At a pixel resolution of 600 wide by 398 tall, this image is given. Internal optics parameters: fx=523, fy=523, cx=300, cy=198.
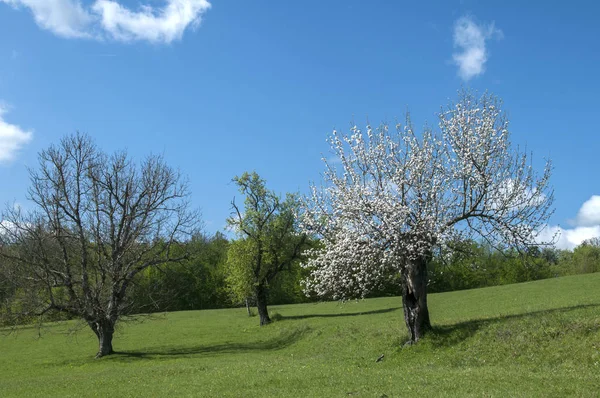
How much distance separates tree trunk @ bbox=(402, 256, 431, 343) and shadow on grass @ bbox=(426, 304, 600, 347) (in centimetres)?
63

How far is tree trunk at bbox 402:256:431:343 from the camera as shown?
25.3 meters

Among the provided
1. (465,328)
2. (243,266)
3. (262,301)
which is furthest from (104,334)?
(465,328)

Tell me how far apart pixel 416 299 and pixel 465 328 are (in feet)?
8.44

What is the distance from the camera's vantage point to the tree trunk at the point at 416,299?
25.3 metres

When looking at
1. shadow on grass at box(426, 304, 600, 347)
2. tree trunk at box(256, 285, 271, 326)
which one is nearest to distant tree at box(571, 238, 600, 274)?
tree trunk at box(256, 285, 271, 326)

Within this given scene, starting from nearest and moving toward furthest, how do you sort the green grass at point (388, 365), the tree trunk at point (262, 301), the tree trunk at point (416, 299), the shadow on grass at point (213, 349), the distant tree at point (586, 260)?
1. the green grass at point (388, 365)
2. the tree trunk at point (416, 299)
3. the shadow on grass at point (213, 349)
4. the tree trunk at point (262, 301)
5. the distant tree at point (586, 260)

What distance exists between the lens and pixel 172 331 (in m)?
55.7

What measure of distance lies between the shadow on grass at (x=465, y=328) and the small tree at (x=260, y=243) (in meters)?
25.5

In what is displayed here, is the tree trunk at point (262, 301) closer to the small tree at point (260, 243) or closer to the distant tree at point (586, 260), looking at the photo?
the small tree at point (260, 243)

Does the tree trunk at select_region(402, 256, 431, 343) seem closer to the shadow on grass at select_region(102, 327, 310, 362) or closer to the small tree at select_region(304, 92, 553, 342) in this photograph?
the small tree at select_region(304, 92, 553, 342)

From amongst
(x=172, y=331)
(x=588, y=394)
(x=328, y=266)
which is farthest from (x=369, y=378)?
(x=172, y=331)

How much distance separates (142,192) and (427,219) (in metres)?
24.6

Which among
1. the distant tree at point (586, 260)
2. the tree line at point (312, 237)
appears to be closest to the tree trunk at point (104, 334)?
the tree line at point (312, 237)

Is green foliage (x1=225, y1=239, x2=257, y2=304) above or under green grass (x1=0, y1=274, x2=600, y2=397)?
above
